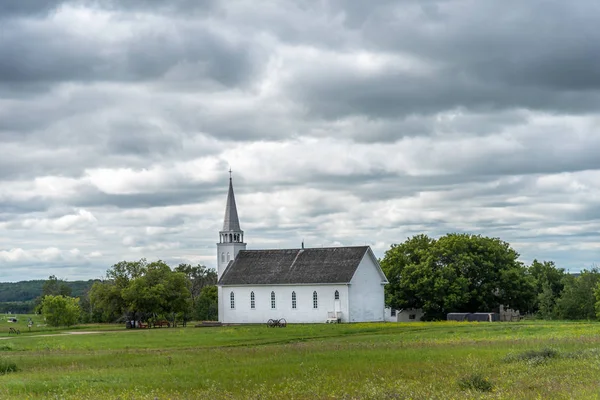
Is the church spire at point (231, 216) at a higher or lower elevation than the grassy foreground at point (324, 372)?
higher

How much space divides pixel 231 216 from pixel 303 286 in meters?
16.7

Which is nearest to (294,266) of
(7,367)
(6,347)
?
(6,347)

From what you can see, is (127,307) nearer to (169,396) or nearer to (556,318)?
(556,318)

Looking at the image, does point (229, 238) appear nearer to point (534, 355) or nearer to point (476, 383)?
point (534, 355)

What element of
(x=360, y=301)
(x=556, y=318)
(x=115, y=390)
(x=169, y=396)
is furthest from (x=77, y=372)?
(x=556, y=318)

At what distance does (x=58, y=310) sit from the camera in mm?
84188

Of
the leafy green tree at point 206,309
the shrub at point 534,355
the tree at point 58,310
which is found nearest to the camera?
the shrub at point 534,355

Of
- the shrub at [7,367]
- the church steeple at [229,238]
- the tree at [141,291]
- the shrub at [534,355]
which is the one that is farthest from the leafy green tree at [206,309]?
the shrub at [534,355]

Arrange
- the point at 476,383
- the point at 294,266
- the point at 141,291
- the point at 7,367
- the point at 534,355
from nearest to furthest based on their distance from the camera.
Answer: the point at 476,383, the point at 534,355, the point at 7,367, the point at 141,291, the point at 294,266

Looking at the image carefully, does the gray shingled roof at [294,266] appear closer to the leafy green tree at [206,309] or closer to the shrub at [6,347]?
the leafy green tree at [206,309]

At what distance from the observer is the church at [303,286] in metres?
89.9

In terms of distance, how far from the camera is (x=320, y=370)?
2941 centimetres

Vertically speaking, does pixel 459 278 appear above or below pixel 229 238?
below

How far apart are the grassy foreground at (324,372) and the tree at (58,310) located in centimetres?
4130
